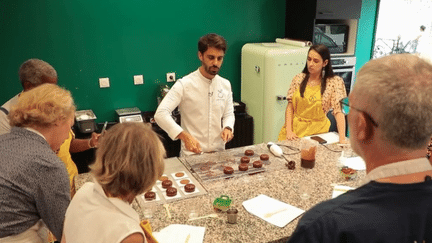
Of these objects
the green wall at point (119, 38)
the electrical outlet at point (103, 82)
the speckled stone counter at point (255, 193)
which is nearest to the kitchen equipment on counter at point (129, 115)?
the green wall at point (119, 38)

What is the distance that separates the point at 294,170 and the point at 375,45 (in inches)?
149

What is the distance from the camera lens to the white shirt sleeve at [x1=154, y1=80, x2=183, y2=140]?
8.47 ft

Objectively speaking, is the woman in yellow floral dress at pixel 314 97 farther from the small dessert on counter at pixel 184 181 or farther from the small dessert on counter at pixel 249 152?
the small dessert on counter at pixel 184 181

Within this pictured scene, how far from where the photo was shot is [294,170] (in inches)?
92.1

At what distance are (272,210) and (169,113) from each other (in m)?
1.20

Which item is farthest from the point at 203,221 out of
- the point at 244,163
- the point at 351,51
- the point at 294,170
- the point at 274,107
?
the point at 351,51

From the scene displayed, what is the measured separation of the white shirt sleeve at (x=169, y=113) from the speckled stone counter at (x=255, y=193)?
0.72 ft

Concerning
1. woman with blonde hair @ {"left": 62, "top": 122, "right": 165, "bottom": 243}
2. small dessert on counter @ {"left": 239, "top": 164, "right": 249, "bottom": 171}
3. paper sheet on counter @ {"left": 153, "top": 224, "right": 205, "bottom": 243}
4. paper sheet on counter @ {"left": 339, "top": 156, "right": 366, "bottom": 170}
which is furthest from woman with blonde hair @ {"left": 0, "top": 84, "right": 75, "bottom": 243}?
paper sheet on counter @ {"left": 339, "top": 156, "right": 366, "bottom": 170}

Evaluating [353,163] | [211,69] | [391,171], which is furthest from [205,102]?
[391,171]

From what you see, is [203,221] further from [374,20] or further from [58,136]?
[374,20]

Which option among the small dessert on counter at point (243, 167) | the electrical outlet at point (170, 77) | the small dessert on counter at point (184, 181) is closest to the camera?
the small dessert on counter at point (184, 181)

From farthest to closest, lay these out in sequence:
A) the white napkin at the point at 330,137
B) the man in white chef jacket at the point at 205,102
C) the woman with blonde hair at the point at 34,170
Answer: the white napkin at the point at 330,137
the man in white chef jacket at the point at 205,102
the woman with blonde hair at the point at 34,170

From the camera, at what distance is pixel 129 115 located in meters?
4.02

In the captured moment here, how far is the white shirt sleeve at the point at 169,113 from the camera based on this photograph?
8.47 feet
